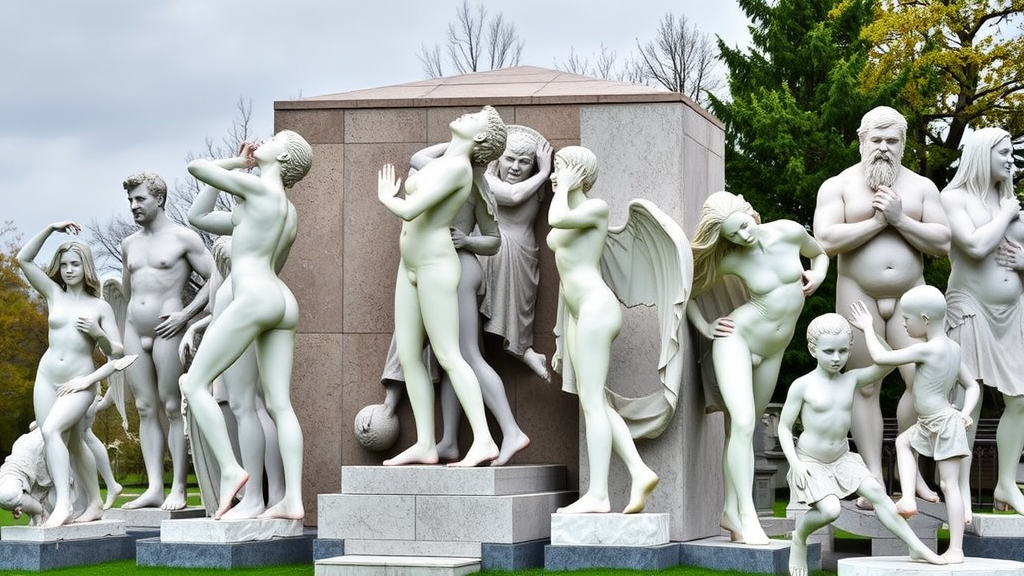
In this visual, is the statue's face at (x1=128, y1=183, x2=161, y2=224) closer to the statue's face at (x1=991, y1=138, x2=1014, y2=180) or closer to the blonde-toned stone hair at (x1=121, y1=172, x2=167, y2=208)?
the blonde-toned stone hair at (x1=121, y1=172, x2=167, y2=208)

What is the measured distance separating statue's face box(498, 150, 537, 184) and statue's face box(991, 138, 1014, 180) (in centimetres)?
337

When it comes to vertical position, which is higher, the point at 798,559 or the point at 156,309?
the point at 156,309

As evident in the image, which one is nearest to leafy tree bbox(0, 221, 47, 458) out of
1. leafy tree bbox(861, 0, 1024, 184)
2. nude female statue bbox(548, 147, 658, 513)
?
leafy tree bbox(861, 0, 1024, 184)

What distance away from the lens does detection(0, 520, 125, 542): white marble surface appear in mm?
10758

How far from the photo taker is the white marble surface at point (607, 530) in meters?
9.95

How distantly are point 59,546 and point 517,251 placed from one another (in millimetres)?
3915

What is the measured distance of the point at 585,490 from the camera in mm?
10891

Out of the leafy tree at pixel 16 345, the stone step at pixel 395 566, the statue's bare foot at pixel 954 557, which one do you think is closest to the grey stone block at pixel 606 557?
the stone step at pixel 395 566

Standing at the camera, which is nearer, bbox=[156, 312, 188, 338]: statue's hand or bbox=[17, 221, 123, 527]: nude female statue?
bbox=[17, 221, 123, 527]: nude female statue

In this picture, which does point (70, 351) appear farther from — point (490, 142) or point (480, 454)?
point (490, 142)

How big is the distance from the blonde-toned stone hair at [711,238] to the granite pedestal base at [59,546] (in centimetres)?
470

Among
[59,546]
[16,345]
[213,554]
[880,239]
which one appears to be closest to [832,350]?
[880,239]

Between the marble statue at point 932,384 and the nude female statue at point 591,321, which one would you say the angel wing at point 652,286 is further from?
the marble statue at point 932,384

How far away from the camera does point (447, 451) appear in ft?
36.9
